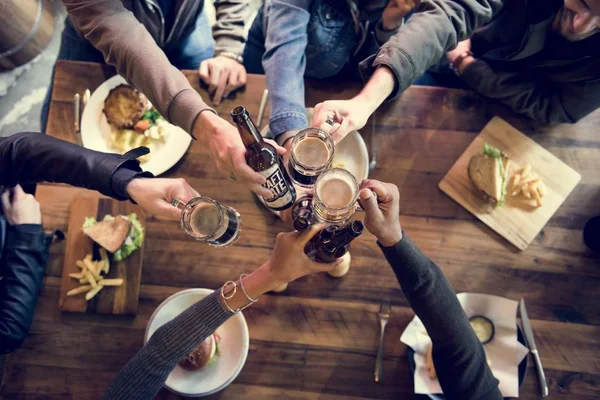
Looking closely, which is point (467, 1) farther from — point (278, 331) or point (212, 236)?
point (278, 331)

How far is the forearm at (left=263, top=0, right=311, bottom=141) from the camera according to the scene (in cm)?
142

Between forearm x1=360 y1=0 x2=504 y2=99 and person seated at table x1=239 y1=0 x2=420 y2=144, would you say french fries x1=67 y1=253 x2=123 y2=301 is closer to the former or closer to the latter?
person seated at table x1=239 y1=0 x2=420 y2=144

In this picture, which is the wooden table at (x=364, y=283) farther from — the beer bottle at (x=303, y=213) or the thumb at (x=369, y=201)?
the thumb at (x=369, y=201)

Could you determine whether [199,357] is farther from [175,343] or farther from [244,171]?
[244,171]

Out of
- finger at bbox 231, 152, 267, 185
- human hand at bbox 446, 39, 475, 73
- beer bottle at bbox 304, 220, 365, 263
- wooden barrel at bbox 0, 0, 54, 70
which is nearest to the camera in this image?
beer bottle at bbox 304, 220, 365, 263

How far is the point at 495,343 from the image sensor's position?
141 centimetres

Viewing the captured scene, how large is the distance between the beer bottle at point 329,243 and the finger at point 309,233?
0.01 m

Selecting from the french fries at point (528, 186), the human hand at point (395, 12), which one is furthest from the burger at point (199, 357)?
the human hand at point (395, 12)

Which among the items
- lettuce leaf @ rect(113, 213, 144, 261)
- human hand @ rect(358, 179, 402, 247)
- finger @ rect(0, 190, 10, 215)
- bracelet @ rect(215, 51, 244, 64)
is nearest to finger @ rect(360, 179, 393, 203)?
human hand @ rect(358, 179, 402, 247)

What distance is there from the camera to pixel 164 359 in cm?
120

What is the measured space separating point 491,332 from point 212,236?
0.99 meters

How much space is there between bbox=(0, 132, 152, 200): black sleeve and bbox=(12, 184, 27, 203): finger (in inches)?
3.5

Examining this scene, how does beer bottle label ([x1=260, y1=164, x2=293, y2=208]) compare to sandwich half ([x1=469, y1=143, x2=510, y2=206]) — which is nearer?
beer bottle label ([x1=260, y1=164, x2=293, y2=208])

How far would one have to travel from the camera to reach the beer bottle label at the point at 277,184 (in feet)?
3.65
